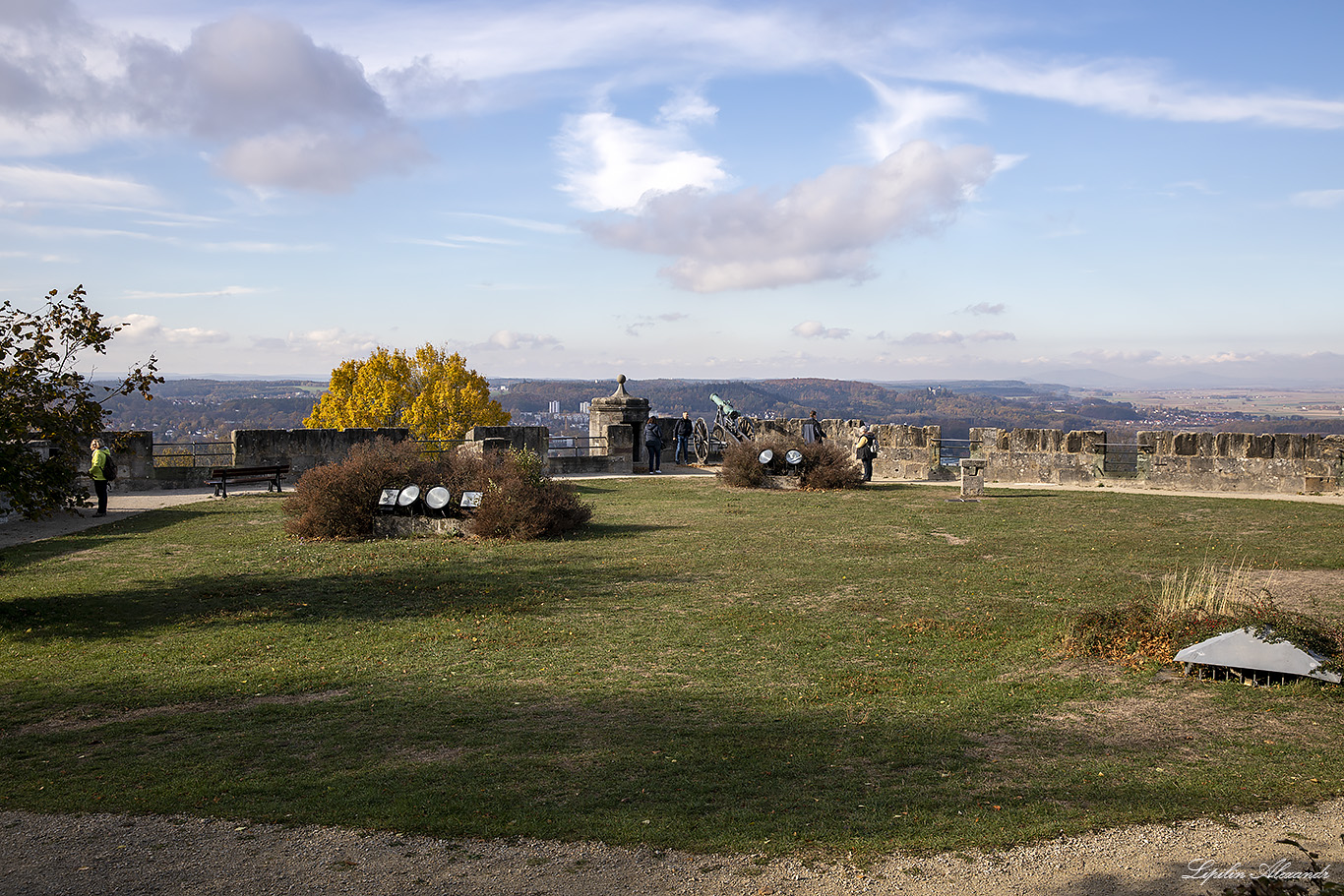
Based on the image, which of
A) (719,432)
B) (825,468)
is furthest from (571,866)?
(719,432)

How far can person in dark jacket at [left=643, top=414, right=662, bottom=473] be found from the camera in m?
23.9

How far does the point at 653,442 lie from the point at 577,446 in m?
2.16

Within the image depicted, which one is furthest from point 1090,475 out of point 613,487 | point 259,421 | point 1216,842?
point 259,421

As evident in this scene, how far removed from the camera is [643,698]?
19.7 feet

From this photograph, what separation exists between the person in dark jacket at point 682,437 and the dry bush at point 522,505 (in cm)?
1223

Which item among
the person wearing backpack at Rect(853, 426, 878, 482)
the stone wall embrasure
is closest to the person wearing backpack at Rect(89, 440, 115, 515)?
the stone wall embrasure

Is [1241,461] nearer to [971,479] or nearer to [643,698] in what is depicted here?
[971,479]

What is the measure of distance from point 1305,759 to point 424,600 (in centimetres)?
712

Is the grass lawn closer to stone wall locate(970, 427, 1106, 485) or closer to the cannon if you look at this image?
stone wall locate(970, 427, 1106, 485)

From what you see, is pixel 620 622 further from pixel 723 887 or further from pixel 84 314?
pixel 84 314

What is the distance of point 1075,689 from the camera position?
616 cm

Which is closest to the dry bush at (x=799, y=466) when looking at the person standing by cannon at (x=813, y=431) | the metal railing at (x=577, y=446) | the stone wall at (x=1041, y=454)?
the person standing by cannon at (x=813, y=431)

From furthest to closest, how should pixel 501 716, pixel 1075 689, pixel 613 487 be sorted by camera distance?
pixel 613 487
pixel 1075 689
pixel 501 716

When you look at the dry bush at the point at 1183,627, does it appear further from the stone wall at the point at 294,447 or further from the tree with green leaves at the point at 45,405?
the stone wall at the point at 294,447
